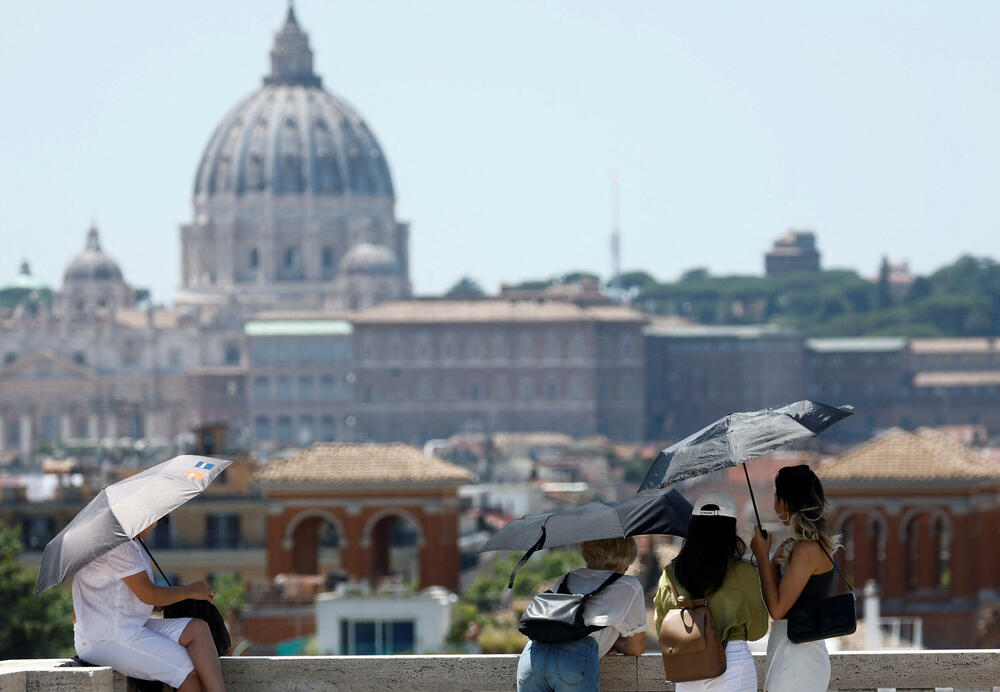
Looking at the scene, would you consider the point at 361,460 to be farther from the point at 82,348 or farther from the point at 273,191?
the point at 273,191

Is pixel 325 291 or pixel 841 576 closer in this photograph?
pixel 841 576

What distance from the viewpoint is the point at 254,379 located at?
130m

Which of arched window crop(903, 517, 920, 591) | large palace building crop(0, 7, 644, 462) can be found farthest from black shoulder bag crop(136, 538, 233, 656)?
large palace building crop(0, 7, 644, 462)

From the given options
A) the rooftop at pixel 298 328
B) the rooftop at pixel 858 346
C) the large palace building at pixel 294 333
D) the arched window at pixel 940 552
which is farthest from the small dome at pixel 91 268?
the arched window at pixel 940 552

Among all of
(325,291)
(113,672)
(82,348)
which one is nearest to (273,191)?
(325,291)

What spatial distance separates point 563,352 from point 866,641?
3908 inches

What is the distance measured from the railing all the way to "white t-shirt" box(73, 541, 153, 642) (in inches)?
5.4

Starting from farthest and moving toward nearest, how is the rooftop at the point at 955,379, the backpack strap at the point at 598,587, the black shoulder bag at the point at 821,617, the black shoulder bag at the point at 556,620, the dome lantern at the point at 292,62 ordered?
the dome lantern at the point at 292,62 → the rooftop at the point at 955,379 → the backpack strap at the point at 598,587 → the black shoulder bag at the point at 556,620 → the black shoulder bag at the point at 821,617

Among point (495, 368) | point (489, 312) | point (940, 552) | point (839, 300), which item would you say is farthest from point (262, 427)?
point (940, 552)

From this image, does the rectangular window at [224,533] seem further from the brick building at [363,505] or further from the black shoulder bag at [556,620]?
the black shoulder bag at [556,620]

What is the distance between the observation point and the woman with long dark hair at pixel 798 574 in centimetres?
789

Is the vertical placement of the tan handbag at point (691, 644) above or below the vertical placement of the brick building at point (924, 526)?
above

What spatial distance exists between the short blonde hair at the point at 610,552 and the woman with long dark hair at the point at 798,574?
0.46m

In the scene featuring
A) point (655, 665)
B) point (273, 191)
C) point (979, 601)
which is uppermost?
point (273, 191)
